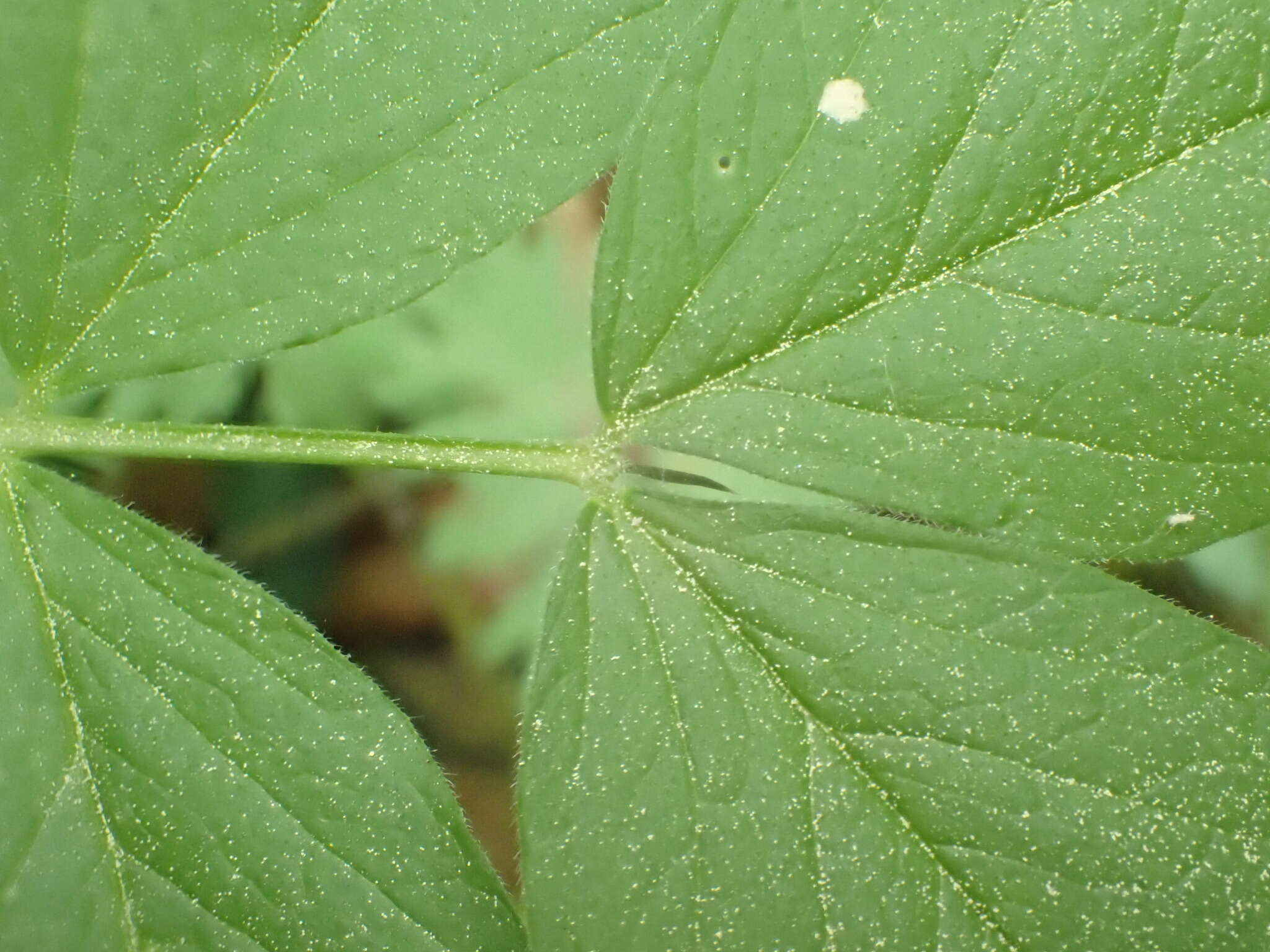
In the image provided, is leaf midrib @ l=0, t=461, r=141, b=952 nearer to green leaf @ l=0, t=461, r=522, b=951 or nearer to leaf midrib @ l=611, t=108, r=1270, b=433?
green leaf @ l=0, t=461, r=522, b=951

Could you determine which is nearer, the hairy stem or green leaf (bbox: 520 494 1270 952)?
green leaf (bbox: 520 494 1270 952)

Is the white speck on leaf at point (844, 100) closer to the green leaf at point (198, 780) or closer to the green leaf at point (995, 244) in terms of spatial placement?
the green leaf at point (995, 244)

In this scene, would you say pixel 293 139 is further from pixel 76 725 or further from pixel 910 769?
pixel 910 769

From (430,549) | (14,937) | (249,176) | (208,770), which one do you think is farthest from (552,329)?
(14,937)

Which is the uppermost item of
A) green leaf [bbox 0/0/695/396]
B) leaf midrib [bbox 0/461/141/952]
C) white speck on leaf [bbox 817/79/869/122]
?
green leaf [bbox 0/0/695/396]

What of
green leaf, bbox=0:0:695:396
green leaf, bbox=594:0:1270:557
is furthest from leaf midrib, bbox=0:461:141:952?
green leaf, bbox=594:0:1270:557

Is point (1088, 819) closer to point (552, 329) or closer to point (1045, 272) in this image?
point (1045, 272)

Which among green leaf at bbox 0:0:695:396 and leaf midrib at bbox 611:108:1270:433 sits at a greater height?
green leaf at bbox 0:0:695:396

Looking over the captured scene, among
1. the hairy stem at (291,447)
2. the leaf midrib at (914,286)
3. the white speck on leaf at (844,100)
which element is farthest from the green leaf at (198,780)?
the white speck on leaf at (844,100)
